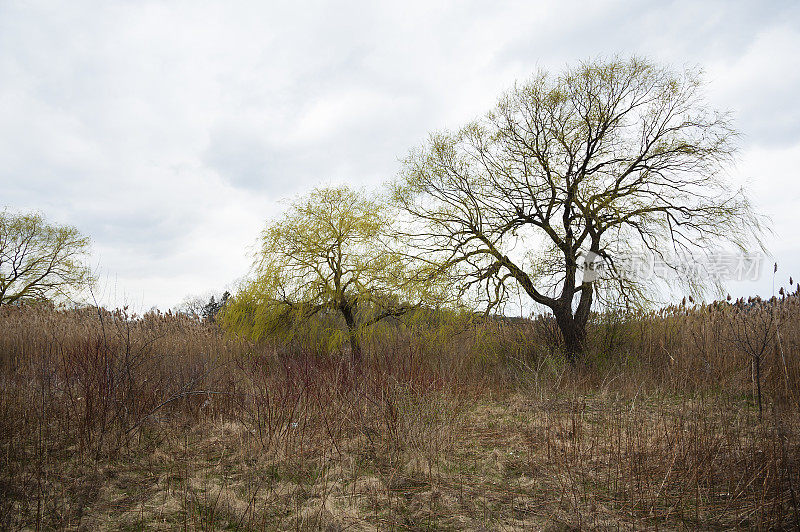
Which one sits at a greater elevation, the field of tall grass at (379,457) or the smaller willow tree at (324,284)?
the smaller willow tree at (324,284)

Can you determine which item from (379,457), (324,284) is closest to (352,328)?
(324,284)

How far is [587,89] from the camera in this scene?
11.3m

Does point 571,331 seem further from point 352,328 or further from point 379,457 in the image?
point 379,457

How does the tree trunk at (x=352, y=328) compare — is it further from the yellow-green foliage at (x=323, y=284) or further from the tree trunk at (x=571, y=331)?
the tree trunk at (x=571, y=331)

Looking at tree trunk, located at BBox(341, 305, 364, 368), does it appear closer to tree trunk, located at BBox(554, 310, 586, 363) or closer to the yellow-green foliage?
the yellow-green foliage

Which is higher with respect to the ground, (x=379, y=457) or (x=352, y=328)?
(x=352, y=328)

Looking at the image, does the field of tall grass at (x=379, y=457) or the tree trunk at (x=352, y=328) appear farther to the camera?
the tree trunk at (x=352, y=328)

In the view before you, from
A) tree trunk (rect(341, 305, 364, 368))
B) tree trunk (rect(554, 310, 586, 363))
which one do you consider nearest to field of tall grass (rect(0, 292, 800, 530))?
tree trunk (rect(554, 310, 586, 363))

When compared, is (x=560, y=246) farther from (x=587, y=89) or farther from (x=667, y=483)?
(x=667, y=483)

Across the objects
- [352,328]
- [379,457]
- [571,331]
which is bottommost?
[379,457]

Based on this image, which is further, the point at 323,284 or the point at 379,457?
the point at 323,284

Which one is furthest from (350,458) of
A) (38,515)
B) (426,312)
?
(426,312)

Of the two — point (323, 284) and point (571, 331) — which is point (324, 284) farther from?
point (571, 331)

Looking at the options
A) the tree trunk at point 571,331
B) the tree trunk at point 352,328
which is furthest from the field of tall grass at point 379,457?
the tree trunk at point 352,328
